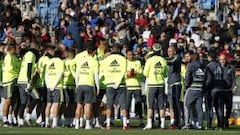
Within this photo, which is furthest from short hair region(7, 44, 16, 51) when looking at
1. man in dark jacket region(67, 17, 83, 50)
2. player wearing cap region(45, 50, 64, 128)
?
man in dark jacket region(67, 17, 83, 50)

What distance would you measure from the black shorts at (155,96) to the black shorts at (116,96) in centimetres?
70

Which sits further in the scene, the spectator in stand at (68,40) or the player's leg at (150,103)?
the spectator in stand at (68,40)

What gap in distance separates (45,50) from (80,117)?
8.57 ft

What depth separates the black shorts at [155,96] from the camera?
30.4 metres

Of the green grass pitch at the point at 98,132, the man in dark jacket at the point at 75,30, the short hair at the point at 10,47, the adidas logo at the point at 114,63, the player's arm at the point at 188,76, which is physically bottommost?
the green grass pitch at the point at 98,132

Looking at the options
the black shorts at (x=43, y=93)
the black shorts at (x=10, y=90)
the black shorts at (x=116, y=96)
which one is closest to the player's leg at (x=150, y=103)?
the black shorts at (x=116, y=96)

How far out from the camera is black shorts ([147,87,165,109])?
30375 millimetres

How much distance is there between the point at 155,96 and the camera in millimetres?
30484

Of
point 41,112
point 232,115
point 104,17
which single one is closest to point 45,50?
point 41,112

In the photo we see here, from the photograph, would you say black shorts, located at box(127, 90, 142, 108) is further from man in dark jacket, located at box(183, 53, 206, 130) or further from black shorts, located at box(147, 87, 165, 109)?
man in dark jacket, located at box(183, 53, 206, 130)

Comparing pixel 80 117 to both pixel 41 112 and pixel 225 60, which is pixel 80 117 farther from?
pixel 225 60

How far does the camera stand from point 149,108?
99.7 feet

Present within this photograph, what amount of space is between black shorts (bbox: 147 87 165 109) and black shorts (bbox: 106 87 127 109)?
0.70 metres

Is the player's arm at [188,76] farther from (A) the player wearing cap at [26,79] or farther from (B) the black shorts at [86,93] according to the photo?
(A) the player wearing cap at [26,79]
